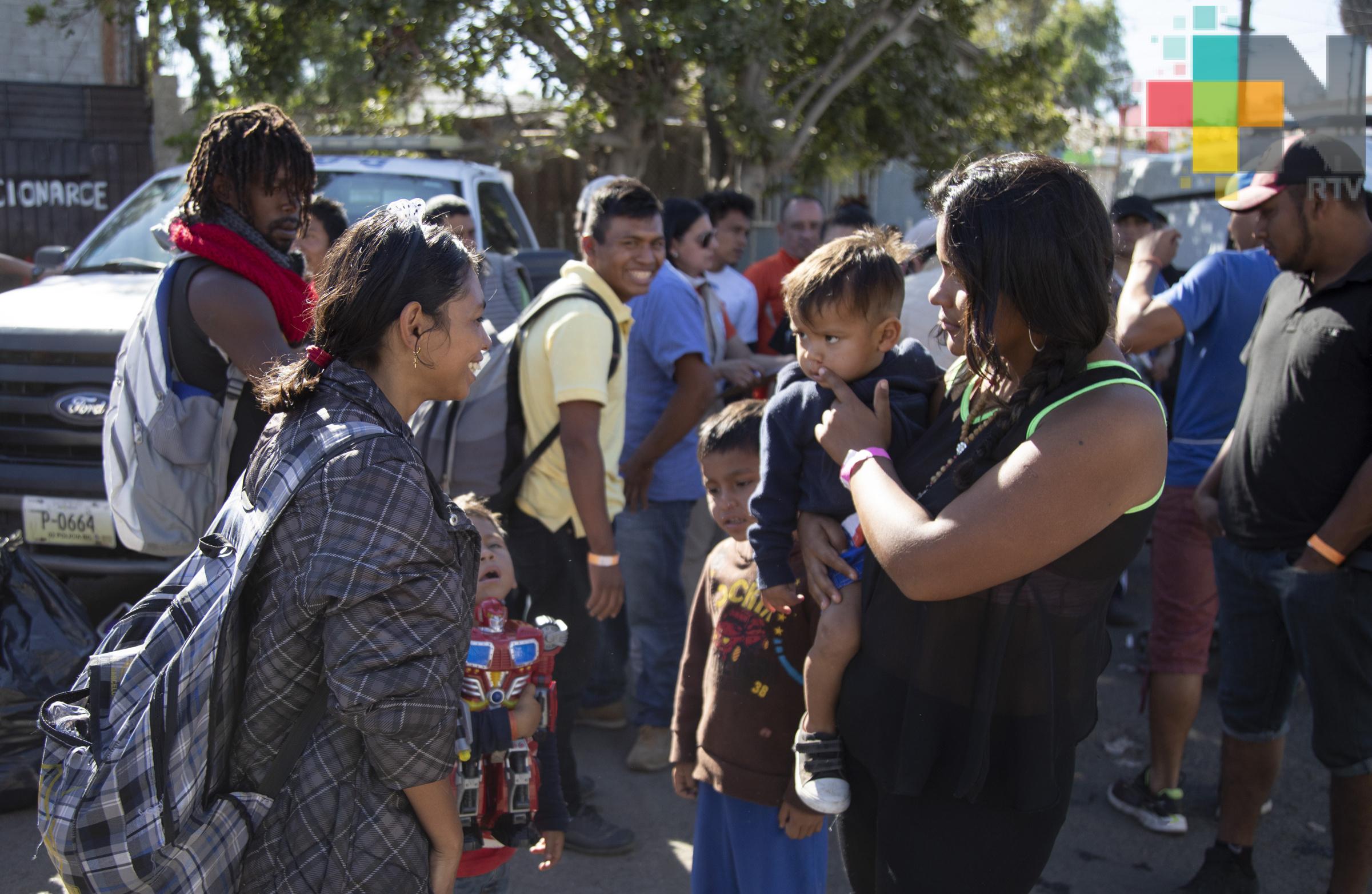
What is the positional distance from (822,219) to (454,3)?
162 inches

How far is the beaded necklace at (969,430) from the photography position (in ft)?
6.32

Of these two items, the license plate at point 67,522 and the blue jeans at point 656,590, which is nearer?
the blue jeans at point 656,590

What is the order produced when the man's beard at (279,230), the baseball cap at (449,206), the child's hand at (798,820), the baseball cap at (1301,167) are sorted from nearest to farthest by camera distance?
the child's hand at (798,820), the man's beard at (279,230), the baseball cap at (1301,167), the baseball cap at (449,206)

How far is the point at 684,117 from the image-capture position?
35.4 feet

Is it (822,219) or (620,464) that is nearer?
(620,464)

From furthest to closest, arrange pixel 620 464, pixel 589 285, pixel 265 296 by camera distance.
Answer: pixel 620 464 → pixel 589 285 → pixel 265 296

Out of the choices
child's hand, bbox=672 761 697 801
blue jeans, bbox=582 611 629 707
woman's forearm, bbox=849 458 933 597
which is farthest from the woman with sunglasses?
blue jeans, bbox=582 611 629 707

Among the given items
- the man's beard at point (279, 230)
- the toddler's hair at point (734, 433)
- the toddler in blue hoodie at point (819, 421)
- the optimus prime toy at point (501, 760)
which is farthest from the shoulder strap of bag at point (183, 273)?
the toddler in blue hoodie at point (819, 421)

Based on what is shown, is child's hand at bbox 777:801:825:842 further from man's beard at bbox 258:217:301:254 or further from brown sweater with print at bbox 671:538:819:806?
man's beard at bbox 258:217:301:254

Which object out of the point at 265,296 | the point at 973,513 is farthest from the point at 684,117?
the point at 973,513

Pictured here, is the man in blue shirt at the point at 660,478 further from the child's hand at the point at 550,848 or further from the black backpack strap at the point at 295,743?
the black backpack strap at the point at 295,743

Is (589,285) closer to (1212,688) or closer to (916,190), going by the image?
(1212,688)

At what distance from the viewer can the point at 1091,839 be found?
3.93 m

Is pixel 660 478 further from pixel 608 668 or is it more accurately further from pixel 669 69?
pixel 669 69
